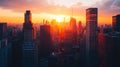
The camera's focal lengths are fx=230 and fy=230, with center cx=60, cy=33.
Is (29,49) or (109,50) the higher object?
(29,49)

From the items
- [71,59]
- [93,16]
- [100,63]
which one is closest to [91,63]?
[100,63]

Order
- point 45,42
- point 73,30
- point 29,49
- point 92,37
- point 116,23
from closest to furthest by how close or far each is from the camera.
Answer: point 29,49 < point 92,37 < point 116,23 < point 45,42 < point 73,30

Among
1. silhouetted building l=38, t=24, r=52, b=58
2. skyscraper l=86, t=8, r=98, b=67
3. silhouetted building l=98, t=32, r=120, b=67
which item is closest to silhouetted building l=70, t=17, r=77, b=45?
silhouetted building l=38, t=24, r=52, b=58

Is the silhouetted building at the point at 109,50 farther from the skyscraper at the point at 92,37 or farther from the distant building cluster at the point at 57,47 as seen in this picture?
the skyscraper at the point at 92,37

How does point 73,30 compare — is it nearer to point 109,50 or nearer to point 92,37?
point 92,37

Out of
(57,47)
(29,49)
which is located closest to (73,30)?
(57,47)

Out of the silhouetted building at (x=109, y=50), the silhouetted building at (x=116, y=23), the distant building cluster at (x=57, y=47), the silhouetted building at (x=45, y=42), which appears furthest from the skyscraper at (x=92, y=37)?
the silhouetted building at (x=45, y=42)

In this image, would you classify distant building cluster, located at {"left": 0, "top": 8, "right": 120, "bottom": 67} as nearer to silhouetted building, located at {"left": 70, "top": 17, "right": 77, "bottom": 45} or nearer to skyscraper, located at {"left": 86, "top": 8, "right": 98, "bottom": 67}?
skyscraper, located at {"left": 86, "top": 8, "right": 98, "bottom": 67}

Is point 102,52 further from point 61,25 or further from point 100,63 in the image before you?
point 61,25
